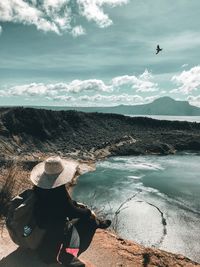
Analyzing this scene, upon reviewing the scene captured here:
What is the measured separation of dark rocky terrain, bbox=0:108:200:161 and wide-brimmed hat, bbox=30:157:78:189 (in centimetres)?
3629

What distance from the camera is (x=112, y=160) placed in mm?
46469

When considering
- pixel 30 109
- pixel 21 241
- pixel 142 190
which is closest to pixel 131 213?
pixel 142 190

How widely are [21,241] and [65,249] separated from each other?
3.92ft

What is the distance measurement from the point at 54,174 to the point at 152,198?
19028mm

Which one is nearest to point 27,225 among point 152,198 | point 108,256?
point 108,256

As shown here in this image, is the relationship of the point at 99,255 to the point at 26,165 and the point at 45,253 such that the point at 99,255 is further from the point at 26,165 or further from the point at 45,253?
the point at 26,165

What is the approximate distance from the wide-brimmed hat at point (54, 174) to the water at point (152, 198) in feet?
29.8

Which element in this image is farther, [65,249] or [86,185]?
[86,185]

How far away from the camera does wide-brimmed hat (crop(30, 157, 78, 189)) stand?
6.53 m

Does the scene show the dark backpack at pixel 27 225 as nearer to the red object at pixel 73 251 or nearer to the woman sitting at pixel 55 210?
the woman sitting at pixel 55 210

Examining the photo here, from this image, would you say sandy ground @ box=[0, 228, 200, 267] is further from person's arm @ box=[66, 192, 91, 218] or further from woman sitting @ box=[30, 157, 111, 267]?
person's arm @ box=[66, 192, 91, 218]

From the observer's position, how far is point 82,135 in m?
60.5

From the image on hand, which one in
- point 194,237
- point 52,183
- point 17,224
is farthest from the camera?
point 194,237

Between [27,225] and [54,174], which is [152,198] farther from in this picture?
[54,174]
